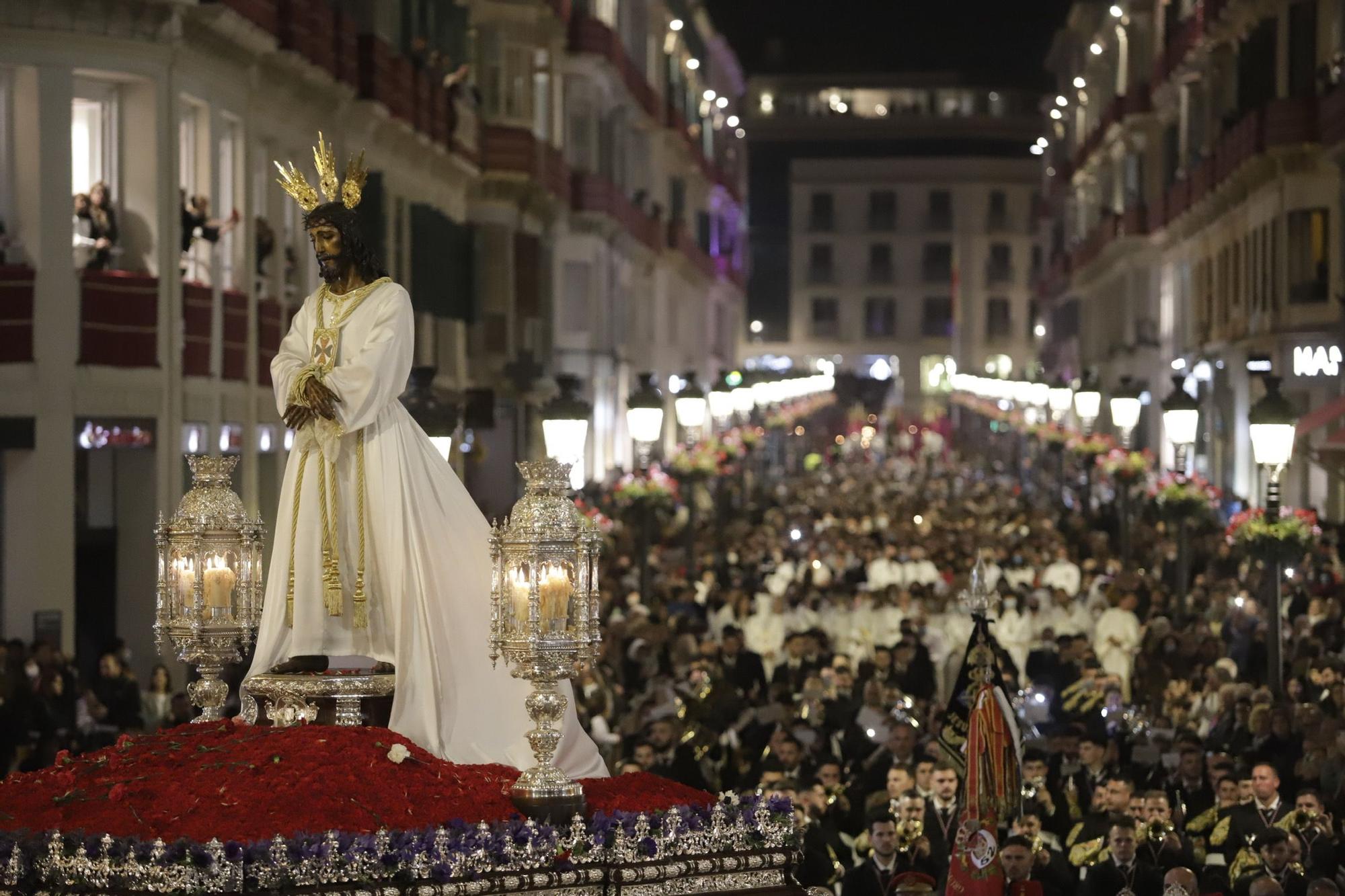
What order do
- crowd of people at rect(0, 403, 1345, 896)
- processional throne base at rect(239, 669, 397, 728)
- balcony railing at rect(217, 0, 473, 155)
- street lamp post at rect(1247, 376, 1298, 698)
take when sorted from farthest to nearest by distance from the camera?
balcony railing at rect(217, 0, 473, 155)
street lamp post at rect(1247, 376, 1298, 698)
crowd of people at rect(0, 403, 1345, 896)
processional throne base at rect(239, 669, 397, 728)

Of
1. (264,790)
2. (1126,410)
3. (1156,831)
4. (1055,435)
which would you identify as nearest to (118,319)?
(1156,831)

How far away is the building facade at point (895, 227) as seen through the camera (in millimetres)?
130125

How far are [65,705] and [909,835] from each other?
8.22m

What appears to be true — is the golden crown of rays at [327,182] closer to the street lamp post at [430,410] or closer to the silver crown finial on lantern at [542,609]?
the silver crown finial on lantern at [542,609]

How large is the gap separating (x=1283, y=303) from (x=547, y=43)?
49.3 feet

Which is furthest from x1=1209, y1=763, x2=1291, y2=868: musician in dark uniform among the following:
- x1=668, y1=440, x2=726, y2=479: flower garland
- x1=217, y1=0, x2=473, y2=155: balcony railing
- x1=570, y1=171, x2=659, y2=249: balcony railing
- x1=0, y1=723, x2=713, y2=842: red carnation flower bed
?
x1=570, y1=171, x2=659, y2=249: balcony railing

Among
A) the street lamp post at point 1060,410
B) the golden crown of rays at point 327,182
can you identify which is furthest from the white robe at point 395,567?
the street lamp post at point 1060,410

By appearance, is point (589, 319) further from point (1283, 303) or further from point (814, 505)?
point (1283, 303)

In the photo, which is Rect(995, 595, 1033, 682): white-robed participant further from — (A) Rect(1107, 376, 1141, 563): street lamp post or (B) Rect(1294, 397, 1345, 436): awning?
(B) Rect(1294, 397, 1345, 436): awning

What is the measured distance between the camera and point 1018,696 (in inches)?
851

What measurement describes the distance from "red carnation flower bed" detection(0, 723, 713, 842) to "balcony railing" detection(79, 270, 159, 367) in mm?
15679

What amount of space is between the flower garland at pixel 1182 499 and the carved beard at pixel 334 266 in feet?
67.9

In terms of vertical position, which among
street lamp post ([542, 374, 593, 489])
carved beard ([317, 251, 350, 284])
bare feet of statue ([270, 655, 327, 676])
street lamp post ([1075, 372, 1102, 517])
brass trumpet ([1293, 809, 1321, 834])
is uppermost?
carved beard ([317, 251, 350, 284])

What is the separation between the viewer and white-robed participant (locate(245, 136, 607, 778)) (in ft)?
35.4
